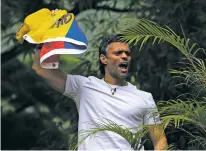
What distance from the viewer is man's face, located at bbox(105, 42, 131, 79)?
22.6ft

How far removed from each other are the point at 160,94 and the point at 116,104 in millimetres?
4055

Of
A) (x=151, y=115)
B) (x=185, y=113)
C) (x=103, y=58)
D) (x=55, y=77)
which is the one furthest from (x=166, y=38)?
(x=55, y=77)

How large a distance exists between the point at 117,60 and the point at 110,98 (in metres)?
0.27

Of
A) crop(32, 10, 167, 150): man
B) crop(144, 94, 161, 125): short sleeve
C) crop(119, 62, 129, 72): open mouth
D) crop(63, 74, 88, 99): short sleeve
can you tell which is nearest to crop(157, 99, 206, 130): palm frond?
crop(144, 94, 161, 125): short sleeve

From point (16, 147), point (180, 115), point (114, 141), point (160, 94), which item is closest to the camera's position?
point (180, 115)

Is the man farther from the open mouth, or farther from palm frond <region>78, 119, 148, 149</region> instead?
palm frond <region>78, 119, 148, 149</region>

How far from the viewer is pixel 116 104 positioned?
675 cm

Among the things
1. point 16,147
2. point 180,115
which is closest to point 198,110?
point 180,115

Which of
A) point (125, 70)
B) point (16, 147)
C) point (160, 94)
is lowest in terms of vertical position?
point (16, 147)

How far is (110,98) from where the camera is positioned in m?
6.79

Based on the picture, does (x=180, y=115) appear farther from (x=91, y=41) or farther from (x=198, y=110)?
(x=91, y=41)

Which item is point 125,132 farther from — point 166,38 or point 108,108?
point 166,38

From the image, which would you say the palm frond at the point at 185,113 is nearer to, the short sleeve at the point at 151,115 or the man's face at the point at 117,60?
the short sleeve at the point at 151,115

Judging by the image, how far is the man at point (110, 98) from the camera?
668 cm
